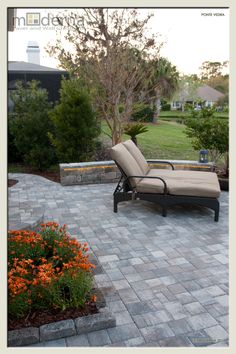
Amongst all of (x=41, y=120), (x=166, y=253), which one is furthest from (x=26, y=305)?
(x=41, y=120)

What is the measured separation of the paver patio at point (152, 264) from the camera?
7.20 ft

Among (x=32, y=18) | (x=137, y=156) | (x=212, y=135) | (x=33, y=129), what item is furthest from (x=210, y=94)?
(x=32, y=18)

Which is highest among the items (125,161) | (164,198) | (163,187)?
(125,161)

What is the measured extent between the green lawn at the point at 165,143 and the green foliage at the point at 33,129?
176cm

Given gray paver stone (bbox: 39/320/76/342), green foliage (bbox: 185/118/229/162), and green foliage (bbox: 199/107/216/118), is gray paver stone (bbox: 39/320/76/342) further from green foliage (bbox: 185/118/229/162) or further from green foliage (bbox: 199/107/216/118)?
green foliage (bbox: 199/107/216/118)

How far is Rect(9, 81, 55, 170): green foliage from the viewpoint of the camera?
7234mm

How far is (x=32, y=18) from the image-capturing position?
1.75 meters

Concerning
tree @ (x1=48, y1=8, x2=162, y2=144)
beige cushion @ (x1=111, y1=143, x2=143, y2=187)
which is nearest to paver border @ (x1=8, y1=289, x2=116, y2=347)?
beige cushion @ (x1=111, y1=143, x2=143, y2=187)

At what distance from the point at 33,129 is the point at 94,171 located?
1.92 m

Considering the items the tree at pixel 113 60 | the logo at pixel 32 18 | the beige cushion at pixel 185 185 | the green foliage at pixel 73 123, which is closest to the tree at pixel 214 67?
the logo at pixel 32 18

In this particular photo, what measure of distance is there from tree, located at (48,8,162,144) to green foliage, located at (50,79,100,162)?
114 centimetres

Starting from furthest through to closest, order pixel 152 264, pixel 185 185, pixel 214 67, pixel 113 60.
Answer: pixel 113 60 → pixel 185 185 → pixel 152 264 → pixel 214 67

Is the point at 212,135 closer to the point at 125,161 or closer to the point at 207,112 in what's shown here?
the point at 207,112

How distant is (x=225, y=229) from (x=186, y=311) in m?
1.86
